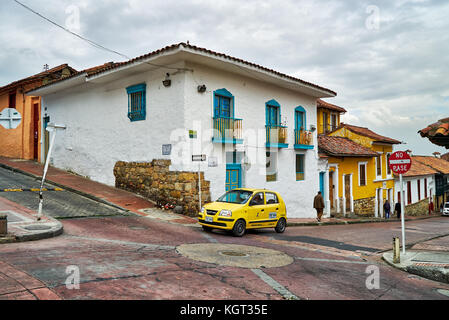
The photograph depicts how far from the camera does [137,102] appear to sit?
15.5 metres

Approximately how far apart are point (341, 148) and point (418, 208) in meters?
19.8

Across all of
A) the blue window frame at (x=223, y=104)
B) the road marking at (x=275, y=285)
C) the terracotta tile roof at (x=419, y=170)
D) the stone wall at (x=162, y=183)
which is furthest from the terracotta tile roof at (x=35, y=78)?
the terracotta tile roof at (x=419, y=170)

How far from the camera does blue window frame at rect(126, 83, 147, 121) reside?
15082 mm

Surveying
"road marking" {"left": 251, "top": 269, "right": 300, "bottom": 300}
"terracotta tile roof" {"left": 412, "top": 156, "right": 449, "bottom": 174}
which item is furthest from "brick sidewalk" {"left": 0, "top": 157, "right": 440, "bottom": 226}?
"terracotta tile roof" {"left": 412, "top": 156, "right": 449, "bottom": 174}

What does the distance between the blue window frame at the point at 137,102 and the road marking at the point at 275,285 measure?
10438mm

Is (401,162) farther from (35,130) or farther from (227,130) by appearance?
(35,130)

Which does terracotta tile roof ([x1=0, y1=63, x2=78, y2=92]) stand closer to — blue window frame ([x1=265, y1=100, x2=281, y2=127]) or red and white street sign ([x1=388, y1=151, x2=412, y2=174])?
blue window frame ([x1=265, y1=100, x2=281, y2=127])

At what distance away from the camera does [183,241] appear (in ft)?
29.6

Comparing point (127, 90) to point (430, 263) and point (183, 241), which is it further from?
point (430, 263)

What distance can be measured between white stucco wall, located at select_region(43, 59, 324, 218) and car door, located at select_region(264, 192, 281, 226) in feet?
9.86

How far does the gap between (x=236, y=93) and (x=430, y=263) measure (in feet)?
33.8

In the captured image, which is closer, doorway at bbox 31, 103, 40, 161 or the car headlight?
the car headlight

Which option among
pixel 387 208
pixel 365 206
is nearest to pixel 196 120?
pixel 365 206
